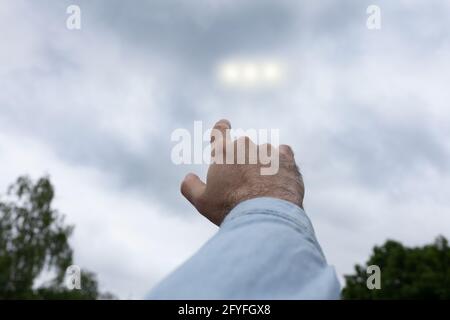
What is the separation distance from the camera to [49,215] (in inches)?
1575

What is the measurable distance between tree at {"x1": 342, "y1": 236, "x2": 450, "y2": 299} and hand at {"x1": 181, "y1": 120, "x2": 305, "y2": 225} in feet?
146

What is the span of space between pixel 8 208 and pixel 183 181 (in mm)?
40162

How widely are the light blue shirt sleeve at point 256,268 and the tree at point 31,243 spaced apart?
→ 3862cm

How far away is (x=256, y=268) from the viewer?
118 cm

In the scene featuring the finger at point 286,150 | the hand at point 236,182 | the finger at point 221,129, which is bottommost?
the hand at point 236,182

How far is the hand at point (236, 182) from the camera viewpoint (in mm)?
1821

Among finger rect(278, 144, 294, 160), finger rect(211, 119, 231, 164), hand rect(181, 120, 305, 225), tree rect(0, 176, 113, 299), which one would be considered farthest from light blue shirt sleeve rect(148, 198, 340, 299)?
tree rect(0, 176, 113, 299)

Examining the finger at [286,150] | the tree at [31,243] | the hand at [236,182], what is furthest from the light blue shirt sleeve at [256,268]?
the tree at [31,243]

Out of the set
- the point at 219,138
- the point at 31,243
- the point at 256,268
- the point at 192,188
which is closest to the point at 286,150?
the point at 219,138

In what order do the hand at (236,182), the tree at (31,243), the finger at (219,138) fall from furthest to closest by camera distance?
the tree at (31,243), the finger at (219,138), the hand at (236,182)

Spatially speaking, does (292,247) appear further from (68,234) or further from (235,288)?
(68,234)

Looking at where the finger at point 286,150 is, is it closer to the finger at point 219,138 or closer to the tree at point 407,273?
the finger at point 219,138

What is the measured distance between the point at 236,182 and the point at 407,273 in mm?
48799
